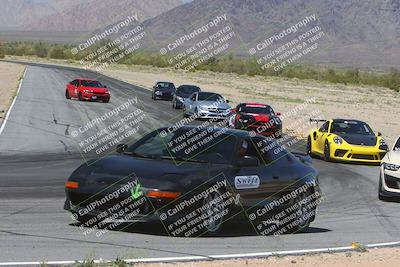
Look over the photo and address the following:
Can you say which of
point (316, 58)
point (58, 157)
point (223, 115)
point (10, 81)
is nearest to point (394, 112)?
point (223, 115)

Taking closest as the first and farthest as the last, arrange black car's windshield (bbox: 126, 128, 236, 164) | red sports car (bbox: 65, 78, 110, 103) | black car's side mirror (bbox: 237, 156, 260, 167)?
black car's side mirror (bbox: 237, 156, 260, 167) < black car's windshield (bbox: 126, 128, 236, 164) < red sports car (bbox: 65, 78, 110, 103)

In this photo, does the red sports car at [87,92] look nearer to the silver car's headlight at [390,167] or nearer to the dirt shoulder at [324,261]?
the silver car's headlight at [390,167]

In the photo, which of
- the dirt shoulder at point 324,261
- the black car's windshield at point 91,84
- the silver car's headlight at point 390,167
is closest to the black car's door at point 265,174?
the dirt shoulder at point 324,261

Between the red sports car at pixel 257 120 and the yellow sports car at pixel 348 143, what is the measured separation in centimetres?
589

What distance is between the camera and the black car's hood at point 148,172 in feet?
30.7

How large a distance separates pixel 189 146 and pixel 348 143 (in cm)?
1351

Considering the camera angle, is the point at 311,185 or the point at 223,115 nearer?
the point at 311,185

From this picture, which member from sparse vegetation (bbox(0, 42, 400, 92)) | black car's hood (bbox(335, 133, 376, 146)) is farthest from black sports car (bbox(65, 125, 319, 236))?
sparse vegetation (bbox(0, 42, 400, 92))

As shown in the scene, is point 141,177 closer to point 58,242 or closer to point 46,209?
point 58,242

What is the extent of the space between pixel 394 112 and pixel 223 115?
17.8 m

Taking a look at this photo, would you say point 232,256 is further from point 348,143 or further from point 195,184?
point 348,143

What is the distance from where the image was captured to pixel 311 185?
1129cm

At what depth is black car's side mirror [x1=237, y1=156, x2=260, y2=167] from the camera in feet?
32.7

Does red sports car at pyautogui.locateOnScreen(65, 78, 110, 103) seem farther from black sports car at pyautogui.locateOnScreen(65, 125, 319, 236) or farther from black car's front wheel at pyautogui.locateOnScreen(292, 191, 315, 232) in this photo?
black car's front wheel at pyautogui.locateOnScreen(292, 191, 315, 232)
